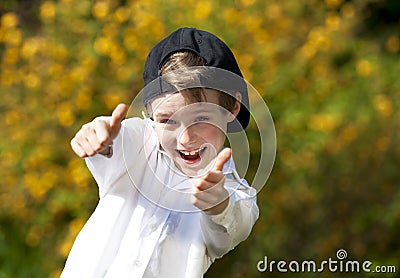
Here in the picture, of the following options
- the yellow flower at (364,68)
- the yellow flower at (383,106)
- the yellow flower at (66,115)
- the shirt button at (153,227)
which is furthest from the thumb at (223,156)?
the yellow flower at (364,68)

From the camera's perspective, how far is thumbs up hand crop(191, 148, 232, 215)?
1.46m

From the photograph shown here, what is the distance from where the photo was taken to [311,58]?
3957mm

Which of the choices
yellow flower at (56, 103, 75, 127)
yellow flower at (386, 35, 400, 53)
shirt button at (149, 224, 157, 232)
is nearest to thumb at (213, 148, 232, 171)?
shirt button at (149, 224, 157, 232)

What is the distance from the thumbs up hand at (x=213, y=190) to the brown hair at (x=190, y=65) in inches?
7.3

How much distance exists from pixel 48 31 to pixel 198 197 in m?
2.60

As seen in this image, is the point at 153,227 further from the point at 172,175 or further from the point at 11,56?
the point at 11,56

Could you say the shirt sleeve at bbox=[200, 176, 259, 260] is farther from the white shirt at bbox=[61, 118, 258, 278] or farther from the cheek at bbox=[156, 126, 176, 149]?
the cheek at bbox=[156, 126, 176, 149]

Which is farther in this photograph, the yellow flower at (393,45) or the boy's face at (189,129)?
the yellow flower at (393,45)

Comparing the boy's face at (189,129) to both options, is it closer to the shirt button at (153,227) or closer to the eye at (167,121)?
the eye at (167,121)

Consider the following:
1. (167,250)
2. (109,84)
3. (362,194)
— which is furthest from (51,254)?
(167,250)

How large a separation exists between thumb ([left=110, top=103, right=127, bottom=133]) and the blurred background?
2066 mm

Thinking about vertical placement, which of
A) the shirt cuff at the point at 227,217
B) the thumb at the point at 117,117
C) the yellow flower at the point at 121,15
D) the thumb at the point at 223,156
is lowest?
the yellow flower at the point at 121,15

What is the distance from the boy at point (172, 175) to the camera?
1.62 meters

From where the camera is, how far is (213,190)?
4.93ft
